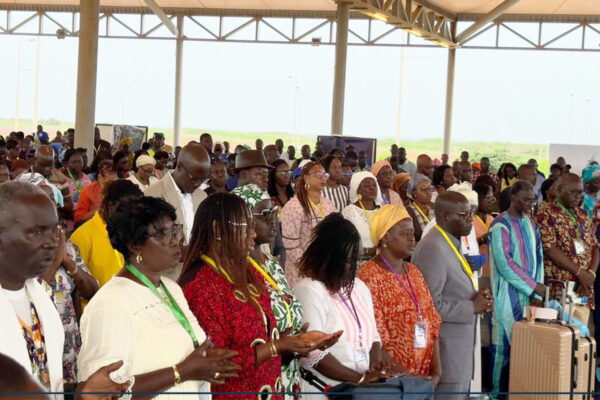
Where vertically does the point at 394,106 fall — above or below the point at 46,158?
above

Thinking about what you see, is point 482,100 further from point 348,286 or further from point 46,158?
point 348,286

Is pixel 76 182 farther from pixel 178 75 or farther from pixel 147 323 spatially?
pixel 178 75

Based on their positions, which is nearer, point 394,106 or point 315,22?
point 315,22

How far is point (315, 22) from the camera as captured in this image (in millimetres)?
24094

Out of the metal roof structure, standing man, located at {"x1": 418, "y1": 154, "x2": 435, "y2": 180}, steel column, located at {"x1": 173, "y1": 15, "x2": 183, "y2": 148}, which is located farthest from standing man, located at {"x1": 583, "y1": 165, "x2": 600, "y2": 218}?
steel column, located at {"x1": 173, "y1": 15, "x2": 183, "y2": 148}

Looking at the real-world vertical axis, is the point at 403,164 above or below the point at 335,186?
above

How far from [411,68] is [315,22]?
10219 millimetres

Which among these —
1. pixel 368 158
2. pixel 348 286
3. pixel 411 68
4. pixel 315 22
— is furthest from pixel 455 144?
pixel 348 286

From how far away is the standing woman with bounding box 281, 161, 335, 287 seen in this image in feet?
20.0

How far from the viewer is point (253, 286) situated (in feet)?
11.3

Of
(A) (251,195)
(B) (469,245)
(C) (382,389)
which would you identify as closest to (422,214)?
(B) (469,245)

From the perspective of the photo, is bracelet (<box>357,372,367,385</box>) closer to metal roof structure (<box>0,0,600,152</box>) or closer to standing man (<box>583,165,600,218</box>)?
standing man (<box>583,165,600,218</box>)

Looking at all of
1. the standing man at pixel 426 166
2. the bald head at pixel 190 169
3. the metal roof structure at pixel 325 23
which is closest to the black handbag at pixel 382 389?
the bald head at pixel 190 169

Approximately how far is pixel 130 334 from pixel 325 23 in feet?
71.5
